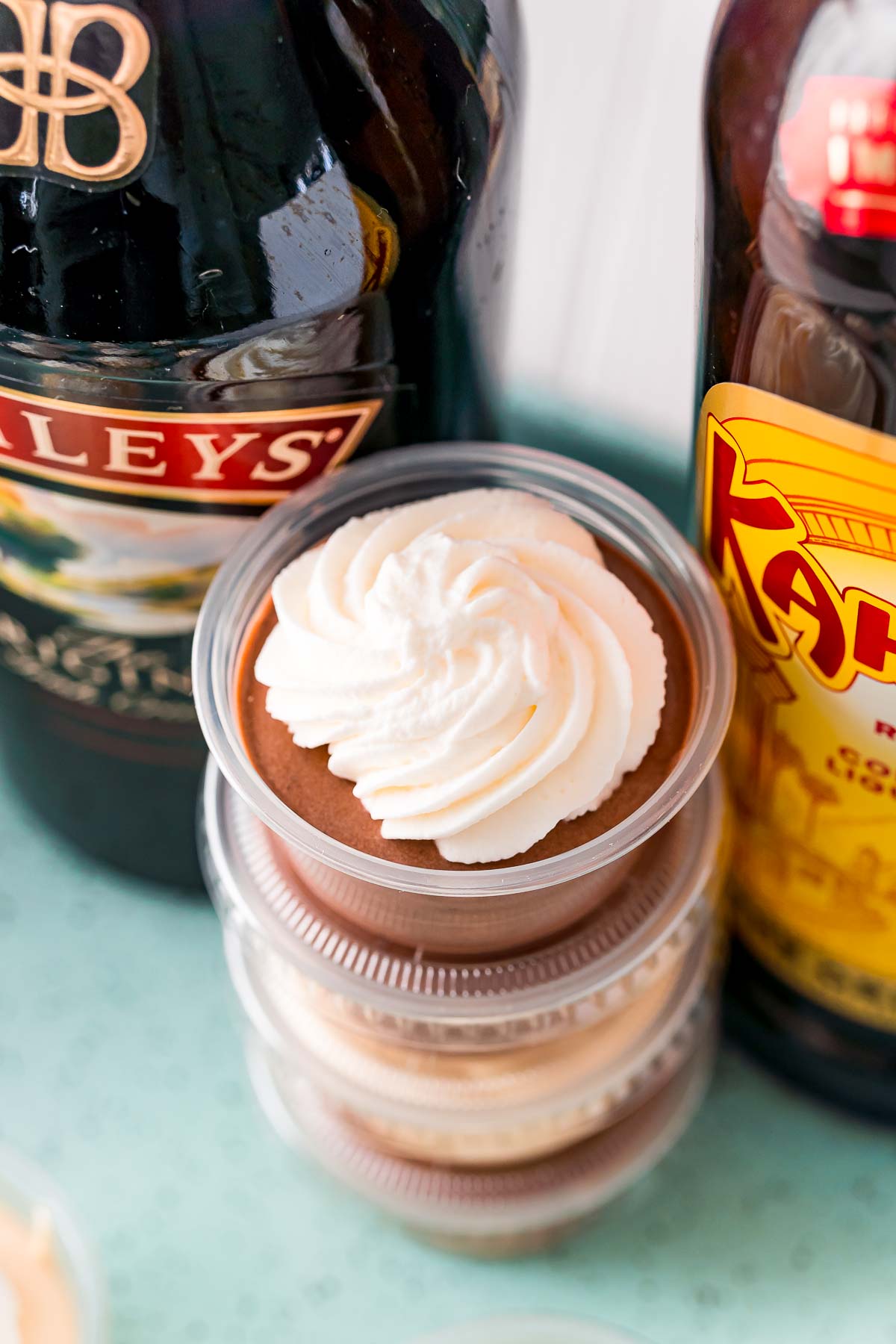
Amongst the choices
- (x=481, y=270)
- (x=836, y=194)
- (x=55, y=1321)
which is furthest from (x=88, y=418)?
(x=55, y=1321)

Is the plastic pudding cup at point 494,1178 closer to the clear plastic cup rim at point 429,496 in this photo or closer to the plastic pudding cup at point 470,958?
the plastic pudding cup at point 470,958

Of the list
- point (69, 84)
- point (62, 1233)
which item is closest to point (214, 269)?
point (69, 84)

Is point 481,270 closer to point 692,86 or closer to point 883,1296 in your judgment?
point 692,86

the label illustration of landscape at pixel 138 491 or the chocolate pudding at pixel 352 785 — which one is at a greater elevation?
the label illustration of landscape at pixel 138 491

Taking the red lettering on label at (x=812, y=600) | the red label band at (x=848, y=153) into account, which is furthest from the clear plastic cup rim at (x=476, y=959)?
the red label band at (x=848, y=153)

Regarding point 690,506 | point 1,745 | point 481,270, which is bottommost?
point 1,745

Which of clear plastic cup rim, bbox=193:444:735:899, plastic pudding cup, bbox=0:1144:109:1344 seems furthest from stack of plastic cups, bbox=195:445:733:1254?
plastic pudding cup, bbox=0:1144:109:1344
